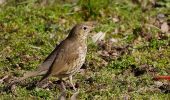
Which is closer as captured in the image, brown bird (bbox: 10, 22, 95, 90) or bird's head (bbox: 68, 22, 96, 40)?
brown bird (bbox: 10, 22, 95, 90)

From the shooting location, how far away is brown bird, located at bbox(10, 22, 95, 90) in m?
9.18

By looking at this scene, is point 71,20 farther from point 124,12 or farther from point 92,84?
point 92,84

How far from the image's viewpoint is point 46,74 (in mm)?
9016

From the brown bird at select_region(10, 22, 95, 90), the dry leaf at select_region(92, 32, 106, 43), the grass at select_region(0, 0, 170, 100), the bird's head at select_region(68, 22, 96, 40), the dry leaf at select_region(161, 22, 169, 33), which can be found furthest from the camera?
the dry leaf at select_region(161, 22, 169, 33)

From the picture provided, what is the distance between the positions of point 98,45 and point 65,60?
7.69 ft

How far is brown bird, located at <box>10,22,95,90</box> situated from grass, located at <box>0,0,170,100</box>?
10.8 inches

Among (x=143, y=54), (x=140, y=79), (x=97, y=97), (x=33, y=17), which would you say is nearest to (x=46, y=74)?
(x=97, y=97)

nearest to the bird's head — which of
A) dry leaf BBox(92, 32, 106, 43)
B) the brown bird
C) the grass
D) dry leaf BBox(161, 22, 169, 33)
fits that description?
the brown bird

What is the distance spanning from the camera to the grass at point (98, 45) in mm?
9430

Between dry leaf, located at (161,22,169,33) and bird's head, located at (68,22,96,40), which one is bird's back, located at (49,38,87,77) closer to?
bird's head, located at (68,22,96,40)

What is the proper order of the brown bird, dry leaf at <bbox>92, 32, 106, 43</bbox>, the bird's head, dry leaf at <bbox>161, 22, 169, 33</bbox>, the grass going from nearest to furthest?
the brown bird → the grass → the bird's head → dry leaf at <bbox>92, 32, 106, 43</bbox> → dry leaf at <bbox>161, 22, 169, 33</bbox>

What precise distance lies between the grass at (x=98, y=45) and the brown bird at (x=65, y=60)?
0.90ft

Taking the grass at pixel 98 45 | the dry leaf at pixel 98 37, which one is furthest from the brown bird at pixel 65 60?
the dry leaf at pixel 98 37

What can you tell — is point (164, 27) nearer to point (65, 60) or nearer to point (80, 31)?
point (80, 31)
